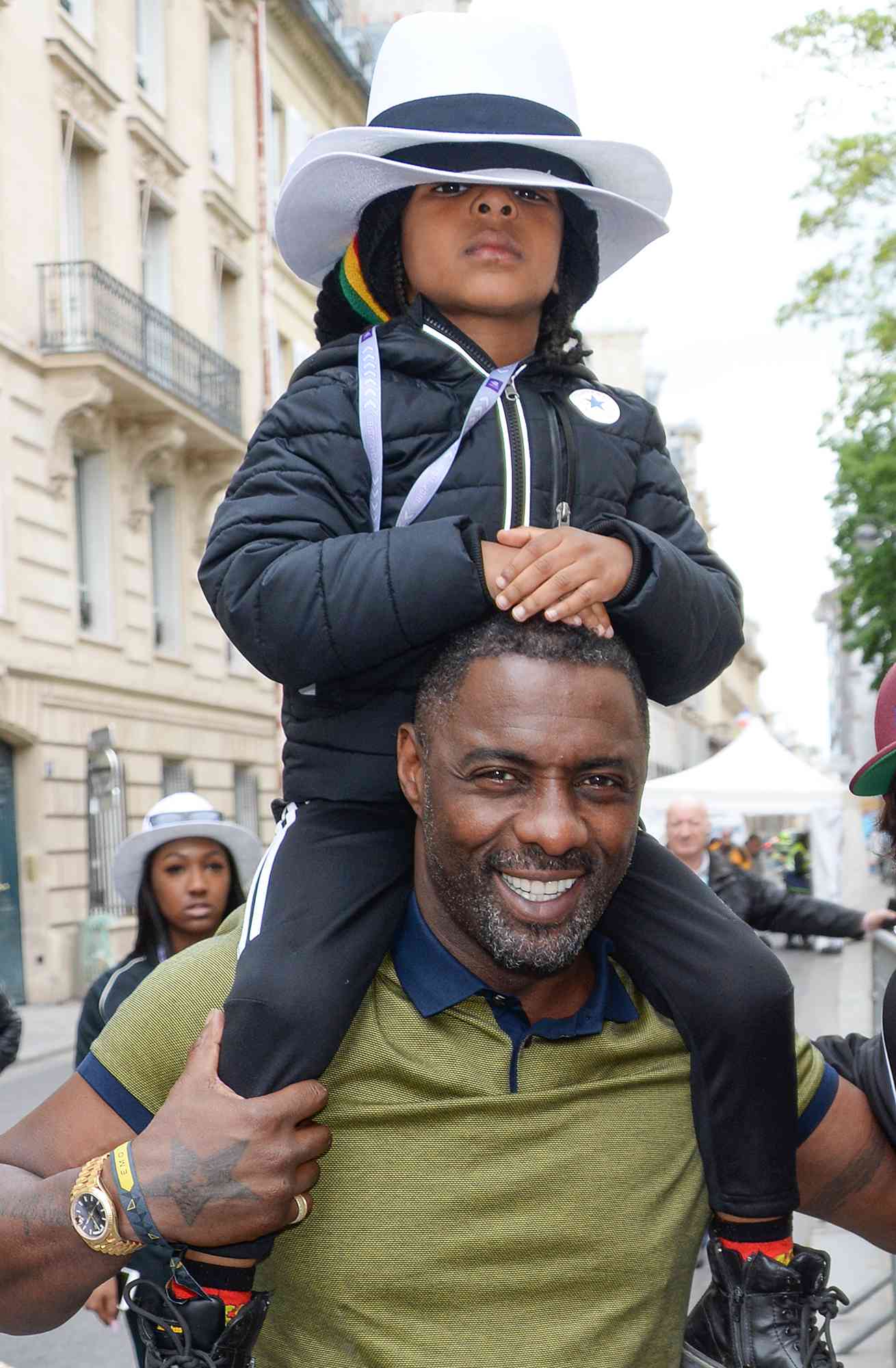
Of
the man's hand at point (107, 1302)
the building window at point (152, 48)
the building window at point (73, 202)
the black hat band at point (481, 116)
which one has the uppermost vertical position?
the building window at point (152, 48)

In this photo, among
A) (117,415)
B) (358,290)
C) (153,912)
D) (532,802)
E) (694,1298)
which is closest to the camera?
(532,802)

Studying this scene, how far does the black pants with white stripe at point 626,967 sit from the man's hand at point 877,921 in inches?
188

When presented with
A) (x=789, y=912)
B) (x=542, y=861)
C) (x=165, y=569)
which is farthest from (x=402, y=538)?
(x=165, y=569)

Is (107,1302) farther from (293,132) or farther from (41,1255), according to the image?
(293,132)

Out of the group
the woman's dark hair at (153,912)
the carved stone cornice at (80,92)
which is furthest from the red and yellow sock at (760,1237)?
the carved stone cornice at (80,92)

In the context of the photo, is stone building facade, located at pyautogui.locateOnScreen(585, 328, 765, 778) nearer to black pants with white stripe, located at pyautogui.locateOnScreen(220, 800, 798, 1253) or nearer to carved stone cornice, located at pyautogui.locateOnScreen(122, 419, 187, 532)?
carved stone cornice, located at pyautogui.locateOnScreen(122, 419, 187, 532)

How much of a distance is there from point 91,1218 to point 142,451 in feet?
63.1

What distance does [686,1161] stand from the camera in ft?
8.43

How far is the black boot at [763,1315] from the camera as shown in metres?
2.46

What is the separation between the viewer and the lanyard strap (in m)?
2.57

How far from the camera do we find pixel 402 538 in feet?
7.84

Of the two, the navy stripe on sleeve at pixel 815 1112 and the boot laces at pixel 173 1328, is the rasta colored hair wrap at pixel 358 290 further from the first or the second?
the boot laces at pixel 173 1328

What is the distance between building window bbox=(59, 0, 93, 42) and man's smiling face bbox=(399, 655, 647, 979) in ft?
62.2

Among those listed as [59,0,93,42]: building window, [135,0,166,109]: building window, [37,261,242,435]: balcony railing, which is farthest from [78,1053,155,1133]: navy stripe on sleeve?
[135,0,166,109]: building window
